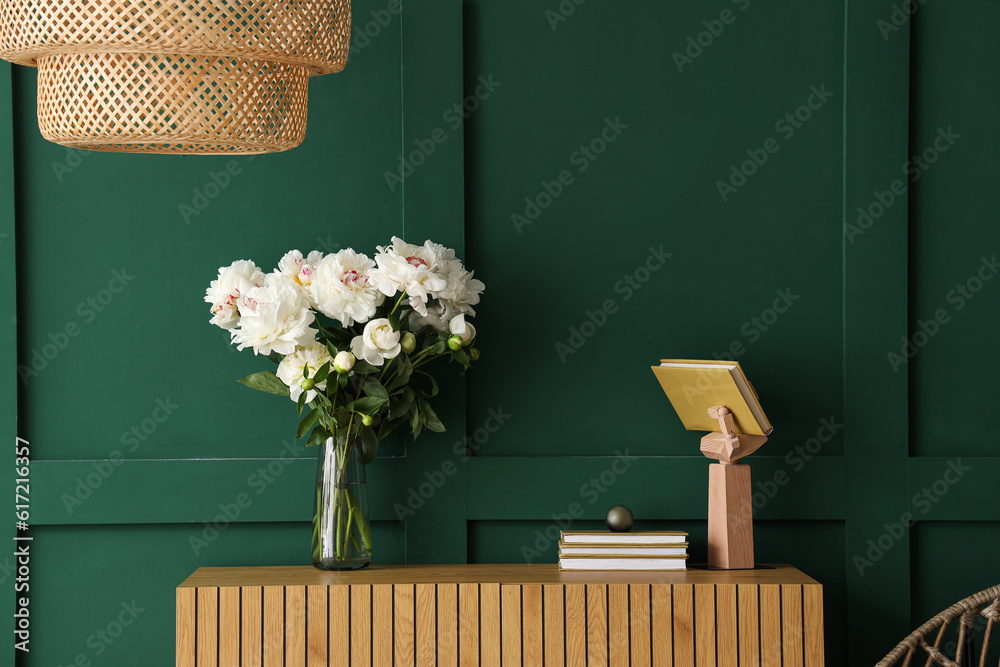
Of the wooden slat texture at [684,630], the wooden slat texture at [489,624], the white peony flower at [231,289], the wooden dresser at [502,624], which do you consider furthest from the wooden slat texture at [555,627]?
the white peony flower at [231,289]

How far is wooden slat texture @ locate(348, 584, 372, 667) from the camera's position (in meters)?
1.93

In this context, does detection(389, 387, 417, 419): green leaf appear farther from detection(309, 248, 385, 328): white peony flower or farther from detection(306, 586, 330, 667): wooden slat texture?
detection(306, 586, 330, 667): wooden slat texture

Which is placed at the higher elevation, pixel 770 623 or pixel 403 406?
pixel 403 406

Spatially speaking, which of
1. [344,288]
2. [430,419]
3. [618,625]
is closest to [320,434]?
[430,419]

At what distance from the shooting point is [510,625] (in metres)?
1.94

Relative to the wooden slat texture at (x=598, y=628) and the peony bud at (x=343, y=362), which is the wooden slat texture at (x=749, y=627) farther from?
the peony bud at (x=343, y=362)

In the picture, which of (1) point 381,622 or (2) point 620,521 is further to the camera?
(2) point 620,521

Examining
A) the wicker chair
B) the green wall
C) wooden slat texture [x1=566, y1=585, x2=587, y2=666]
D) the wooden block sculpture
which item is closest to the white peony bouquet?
the green wall

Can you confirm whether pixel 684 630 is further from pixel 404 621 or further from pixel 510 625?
pixel 404 621

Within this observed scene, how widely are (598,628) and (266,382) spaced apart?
0.96m

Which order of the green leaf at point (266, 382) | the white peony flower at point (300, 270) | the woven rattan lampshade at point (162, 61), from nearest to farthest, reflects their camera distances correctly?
the woven rattan lampshade at point (162, 61), the white peony flower at point (300, 270), the green leaf at point (266, 382)

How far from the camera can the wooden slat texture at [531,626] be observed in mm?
1939

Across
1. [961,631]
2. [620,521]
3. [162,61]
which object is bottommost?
[961,631]

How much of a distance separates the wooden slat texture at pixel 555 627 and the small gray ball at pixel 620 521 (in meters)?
0.25
